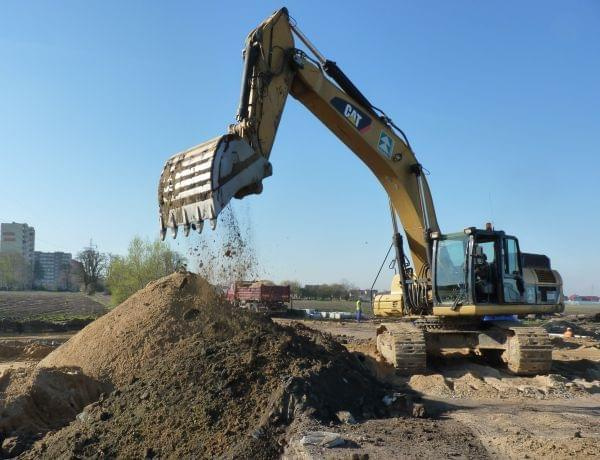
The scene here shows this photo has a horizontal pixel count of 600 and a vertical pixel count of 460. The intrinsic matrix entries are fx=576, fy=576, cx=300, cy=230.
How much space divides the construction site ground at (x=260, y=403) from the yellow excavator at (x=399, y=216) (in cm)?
66

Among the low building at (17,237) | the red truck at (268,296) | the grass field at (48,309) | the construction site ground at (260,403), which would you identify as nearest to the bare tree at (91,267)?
the grass field at (48,309)

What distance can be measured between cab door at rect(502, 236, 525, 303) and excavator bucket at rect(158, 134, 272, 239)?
15.1 ft

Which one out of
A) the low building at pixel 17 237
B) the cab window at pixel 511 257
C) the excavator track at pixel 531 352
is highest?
the low building at pixel 17 237

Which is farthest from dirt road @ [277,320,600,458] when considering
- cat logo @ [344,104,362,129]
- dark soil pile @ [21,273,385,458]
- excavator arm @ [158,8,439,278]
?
cat logo @ [344,104,362,129]

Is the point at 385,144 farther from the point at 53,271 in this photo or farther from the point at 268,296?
the point at 53,271

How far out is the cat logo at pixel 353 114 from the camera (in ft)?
33.2

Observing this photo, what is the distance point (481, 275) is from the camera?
33.5ft

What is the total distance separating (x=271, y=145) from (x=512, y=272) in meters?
4.91

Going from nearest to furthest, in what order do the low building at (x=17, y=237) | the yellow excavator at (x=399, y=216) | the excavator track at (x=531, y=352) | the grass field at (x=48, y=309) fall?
the yellow excavator at (x=399, y=216), the excavator track at (x=531, y=352), the grass field at (x=48, y=309), the low building at (x=17, y=237)

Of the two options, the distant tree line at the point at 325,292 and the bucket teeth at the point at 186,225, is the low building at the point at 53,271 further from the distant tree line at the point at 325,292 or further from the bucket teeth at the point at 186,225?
the bucket teeth at the point at 186,225

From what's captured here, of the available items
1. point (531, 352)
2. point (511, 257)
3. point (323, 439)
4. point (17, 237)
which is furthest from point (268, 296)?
point (17, 237)

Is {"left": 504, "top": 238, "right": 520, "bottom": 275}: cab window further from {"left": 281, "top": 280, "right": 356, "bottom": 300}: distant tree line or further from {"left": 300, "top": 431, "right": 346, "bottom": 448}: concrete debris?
{"left": 281, "top": 280, "right": 356, "bottom": 300}: distant tree line

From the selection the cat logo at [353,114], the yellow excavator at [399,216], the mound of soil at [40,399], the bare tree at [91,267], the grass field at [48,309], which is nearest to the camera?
the mound of soil at [40,399]

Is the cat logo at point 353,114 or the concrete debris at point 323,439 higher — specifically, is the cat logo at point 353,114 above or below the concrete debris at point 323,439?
above
